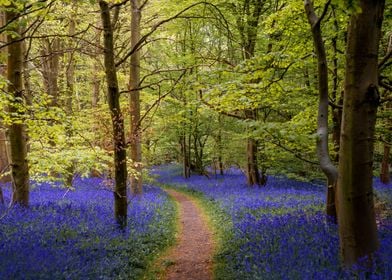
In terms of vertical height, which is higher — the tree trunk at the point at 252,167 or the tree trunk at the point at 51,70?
the tree trunk at the point at 51,70

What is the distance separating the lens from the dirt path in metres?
7.39

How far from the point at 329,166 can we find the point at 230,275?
115 inches

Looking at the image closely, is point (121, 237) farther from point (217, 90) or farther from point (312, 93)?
point (312, 93)

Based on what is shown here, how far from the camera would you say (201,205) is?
663 inches

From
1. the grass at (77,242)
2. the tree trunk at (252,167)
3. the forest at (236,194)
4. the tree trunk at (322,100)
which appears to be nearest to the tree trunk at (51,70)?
the forest at (236,194)

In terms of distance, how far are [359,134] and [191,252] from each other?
557 centimetres

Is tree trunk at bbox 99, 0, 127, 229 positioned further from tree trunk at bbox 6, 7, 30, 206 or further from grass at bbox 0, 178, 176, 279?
tree trunk at bbox 6, 7, 30, 206

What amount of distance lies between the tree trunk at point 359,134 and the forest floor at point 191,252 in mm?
Result: 3117

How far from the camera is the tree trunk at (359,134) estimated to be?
15.6 feet

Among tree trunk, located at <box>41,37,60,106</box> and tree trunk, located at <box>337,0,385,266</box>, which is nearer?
tree trunk, located at <box>337,0,385,266</box>

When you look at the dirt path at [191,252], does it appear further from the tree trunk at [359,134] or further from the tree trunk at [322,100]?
the tree trunk at [322,100]

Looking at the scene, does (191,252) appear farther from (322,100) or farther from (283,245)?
(322,100)

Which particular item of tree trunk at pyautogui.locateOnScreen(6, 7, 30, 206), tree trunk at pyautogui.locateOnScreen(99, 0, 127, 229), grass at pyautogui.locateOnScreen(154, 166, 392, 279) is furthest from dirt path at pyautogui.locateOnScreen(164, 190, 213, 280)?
tree trunk at pyautogui.locateOnScreen(6, 7, 30, 206)

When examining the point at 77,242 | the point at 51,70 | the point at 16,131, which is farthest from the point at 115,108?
the point at 51,70
